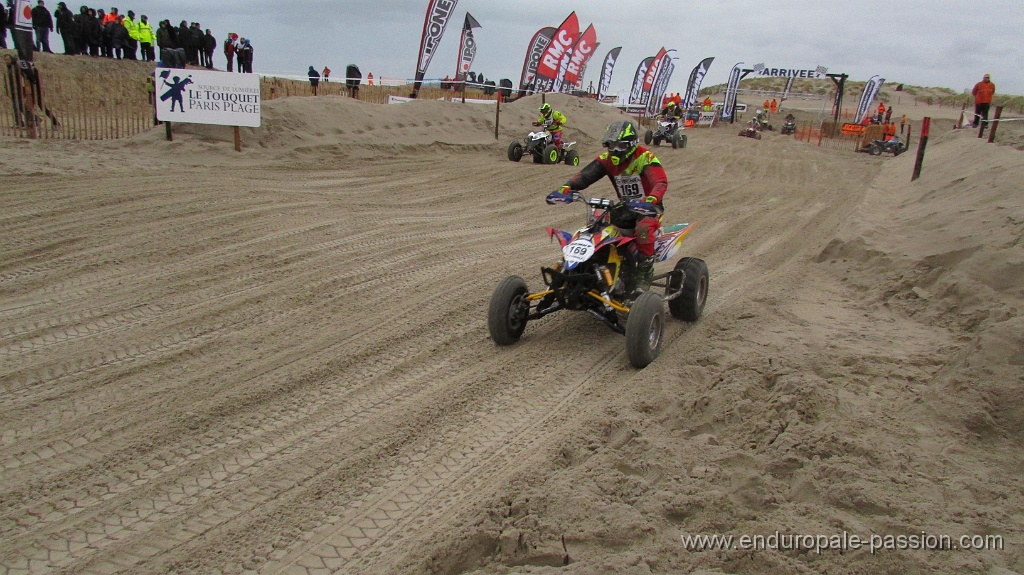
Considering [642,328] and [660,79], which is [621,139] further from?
[660,79]

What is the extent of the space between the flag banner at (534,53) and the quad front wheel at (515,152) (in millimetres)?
10152

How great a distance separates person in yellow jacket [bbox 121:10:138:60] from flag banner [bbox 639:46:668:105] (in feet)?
79.5

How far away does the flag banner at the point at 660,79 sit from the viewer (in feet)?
117

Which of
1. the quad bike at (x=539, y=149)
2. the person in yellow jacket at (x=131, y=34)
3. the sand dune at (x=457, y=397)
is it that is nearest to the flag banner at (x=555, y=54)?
the quad bike at (x=539, y=149)

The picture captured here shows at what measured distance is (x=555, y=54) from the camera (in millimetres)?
25609

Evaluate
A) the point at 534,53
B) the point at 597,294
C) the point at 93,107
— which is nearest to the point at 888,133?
the point at 534,53

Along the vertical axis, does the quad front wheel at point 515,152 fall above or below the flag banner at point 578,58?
below

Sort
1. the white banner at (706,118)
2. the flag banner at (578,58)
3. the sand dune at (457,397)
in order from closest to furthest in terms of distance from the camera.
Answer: the sand dune at (457,397), the flag banner at (578,58), the white banner at (706,118)

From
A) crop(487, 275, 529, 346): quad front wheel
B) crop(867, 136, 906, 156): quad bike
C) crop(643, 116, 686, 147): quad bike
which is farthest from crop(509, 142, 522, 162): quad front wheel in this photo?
crop(867, 136, 906, 156): quad bike

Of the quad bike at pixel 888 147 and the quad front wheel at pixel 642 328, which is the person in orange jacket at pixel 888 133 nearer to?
the quad bike at pixel 888 147

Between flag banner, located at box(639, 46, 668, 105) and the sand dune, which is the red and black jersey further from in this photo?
flag banner, located at box(639, 46, 668, 105)

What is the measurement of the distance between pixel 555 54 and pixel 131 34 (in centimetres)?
1413

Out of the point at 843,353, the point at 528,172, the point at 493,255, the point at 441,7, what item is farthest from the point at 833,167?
the point at 843,353

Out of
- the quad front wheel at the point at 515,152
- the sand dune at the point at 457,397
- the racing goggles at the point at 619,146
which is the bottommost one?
the sand dune at the point at 457,397
